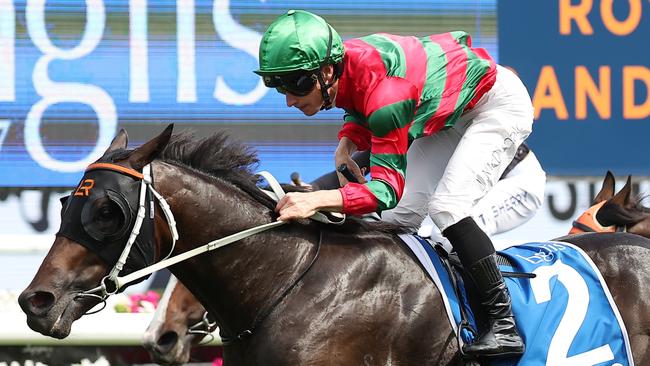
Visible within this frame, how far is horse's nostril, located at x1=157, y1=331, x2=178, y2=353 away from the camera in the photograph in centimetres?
503

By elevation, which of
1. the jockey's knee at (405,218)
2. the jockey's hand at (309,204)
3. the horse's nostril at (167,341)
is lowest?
the horse's nostril at (167,341)

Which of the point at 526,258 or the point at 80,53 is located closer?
the point at 526,258

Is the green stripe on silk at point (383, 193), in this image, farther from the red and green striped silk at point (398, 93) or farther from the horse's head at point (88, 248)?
the horse's head at point (88, 248)

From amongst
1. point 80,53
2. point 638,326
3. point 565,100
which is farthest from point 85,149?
point 638,326

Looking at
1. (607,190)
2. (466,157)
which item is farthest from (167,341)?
(607,190)

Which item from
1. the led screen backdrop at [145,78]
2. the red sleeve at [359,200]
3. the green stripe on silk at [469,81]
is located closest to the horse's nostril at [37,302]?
the red sleeve at [359,200]

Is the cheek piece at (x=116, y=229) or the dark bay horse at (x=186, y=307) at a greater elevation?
the cheek piece at (x=116, y=229)

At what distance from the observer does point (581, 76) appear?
252 inches

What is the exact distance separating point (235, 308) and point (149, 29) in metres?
3.01

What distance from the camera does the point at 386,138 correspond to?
3492 mm

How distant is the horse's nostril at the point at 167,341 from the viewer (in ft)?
16.5

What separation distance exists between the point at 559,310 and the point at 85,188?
1608mm

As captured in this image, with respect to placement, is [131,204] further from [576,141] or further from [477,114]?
[576,141]

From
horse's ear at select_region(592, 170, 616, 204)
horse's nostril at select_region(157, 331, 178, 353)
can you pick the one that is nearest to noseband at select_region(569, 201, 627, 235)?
horse's ear at select_region(592, 170, 616, 204)
